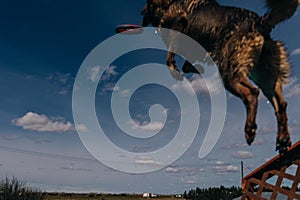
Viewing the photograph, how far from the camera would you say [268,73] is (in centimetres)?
291

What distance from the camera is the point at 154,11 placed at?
3076mm

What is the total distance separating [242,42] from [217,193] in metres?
29.3

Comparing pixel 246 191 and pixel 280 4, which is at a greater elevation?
pixel 280 4

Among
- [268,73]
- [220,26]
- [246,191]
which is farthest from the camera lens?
[246,191]

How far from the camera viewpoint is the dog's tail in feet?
8.46

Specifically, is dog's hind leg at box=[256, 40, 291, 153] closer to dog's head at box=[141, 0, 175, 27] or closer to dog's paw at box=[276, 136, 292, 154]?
dog's paw at box=[276, 136, 292, 154]

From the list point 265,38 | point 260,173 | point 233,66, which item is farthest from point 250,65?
point 260,173

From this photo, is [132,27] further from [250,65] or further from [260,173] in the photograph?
[260,173]

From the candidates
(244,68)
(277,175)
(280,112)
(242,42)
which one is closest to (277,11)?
(242,42)

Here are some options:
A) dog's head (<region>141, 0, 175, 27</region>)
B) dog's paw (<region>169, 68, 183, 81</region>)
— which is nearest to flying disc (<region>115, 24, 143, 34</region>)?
dog's head (<region>141, 0, 175, 27</region>)

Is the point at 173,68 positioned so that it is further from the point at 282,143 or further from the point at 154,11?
the point at 282,143

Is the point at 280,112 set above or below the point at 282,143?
above

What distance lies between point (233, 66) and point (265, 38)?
0.46 meters

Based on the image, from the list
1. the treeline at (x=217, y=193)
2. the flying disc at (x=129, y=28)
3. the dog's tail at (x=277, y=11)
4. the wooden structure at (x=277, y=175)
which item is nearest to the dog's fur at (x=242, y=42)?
the dog's tail at (x=277, y=11)
